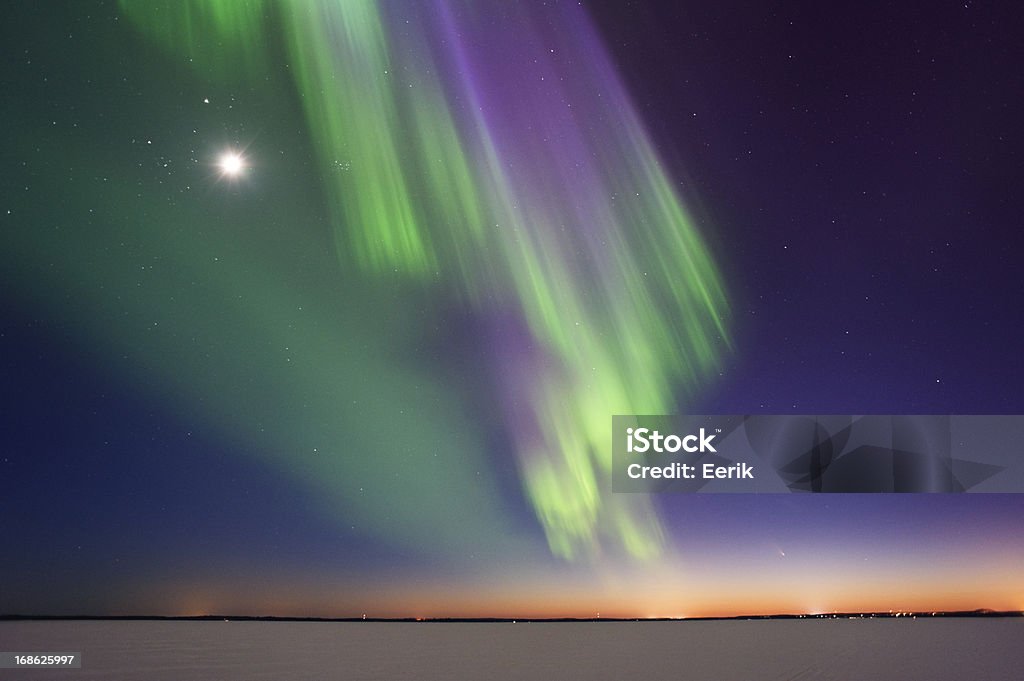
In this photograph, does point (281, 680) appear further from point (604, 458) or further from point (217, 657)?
point (604, 458)

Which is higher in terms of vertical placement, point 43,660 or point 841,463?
point 841,463

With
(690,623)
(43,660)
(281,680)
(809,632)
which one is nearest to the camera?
(281,680)

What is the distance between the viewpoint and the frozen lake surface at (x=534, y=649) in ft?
10.7

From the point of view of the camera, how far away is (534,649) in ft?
13.3

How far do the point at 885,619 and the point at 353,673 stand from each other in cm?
450

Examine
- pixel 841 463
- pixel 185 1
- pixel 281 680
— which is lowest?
pixel 281 680

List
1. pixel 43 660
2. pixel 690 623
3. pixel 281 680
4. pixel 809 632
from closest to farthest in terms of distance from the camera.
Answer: pixel 281 680 < pixel 43 660 < pixel 809 632 < pixel 690 623

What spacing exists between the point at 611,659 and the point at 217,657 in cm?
207

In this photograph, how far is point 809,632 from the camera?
4.82 m

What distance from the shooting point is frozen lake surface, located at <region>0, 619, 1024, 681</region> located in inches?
128

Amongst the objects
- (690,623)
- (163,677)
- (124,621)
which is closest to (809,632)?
(690,623)

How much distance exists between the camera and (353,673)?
3225mm

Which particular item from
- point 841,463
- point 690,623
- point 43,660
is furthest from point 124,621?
point 841,463

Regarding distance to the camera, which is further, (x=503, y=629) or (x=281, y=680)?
(x=503, y=629)
